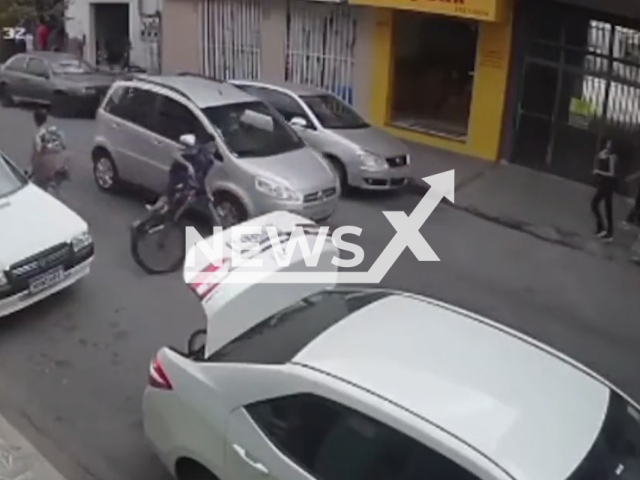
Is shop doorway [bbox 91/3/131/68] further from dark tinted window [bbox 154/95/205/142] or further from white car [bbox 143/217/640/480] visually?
white car [bbox 143/217/640/480]

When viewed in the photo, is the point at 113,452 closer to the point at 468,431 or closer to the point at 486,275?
the point at 468,431

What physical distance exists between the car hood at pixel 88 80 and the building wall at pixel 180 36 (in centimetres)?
292

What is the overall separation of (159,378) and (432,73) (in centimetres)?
1369

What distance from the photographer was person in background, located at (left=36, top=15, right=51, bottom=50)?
2780cm

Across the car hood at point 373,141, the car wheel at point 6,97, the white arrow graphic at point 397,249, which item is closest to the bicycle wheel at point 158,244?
the white arrow graphic at point 397,249

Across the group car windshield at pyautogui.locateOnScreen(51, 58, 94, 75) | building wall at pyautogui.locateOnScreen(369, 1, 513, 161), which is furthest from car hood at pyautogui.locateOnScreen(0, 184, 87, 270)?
car windshield at pyautogui.locateOnScreen(51, 58, 94, 75)

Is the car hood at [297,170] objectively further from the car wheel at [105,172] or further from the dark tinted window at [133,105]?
the car wheel at [105,172]

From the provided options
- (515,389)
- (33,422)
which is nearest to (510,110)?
(33,422)

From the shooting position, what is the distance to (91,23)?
2650 centimetres

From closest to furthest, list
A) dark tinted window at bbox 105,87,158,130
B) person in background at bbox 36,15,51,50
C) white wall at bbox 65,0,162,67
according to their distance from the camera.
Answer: dark tinted window at bbox 105,87,158,130 → white wall at bbox 65,0,162,67 → person in background at bbox 36,15,51,50

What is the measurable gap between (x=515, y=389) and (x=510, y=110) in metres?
12.1

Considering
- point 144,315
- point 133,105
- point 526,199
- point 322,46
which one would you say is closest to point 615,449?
point 144,315

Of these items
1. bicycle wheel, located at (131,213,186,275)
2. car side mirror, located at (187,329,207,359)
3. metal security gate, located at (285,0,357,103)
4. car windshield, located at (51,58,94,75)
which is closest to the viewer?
car side mirror, located at (187,329,207,359)

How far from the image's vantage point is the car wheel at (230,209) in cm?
1081
